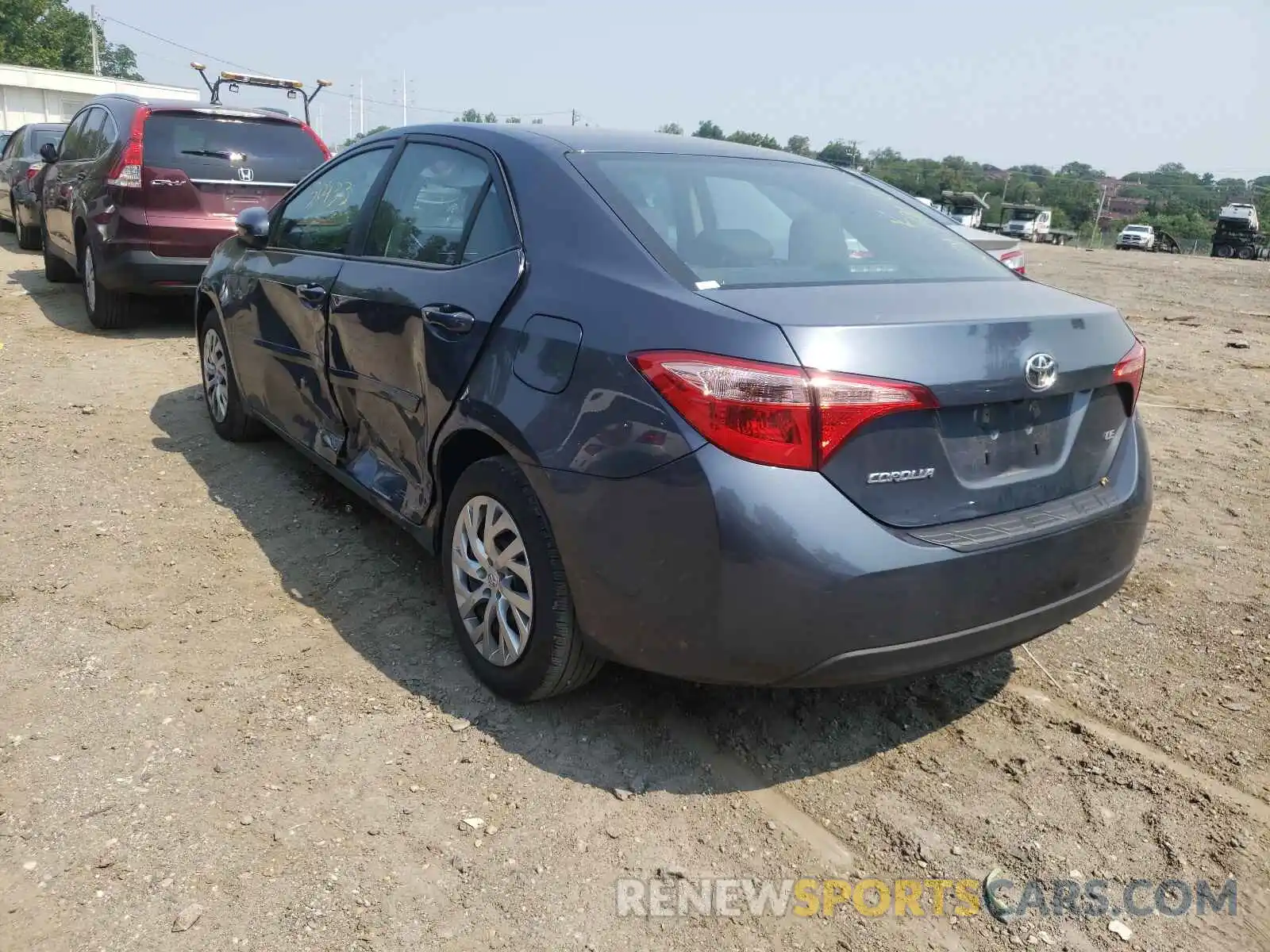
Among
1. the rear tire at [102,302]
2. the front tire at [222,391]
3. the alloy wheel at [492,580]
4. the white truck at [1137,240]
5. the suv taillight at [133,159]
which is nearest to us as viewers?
the alloy wheel at [492,580]

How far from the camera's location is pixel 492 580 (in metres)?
2.95

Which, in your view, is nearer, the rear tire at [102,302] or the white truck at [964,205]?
the rear tire at [102,302]

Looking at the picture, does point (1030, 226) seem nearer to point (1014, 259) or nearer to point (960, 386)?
point (1014, 259)

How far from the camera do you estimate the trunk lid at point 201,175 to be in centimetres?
755

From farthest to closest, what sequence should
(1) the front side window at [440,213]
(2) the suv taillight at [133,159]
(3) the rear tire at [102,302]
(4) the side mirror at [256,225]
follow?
1. (3) the rear tire at [102,302]
2. (2) the suv taillight at [133,159]
3. (4) the side mirror at [256,225]
4. (1) the front side window at [440,213]

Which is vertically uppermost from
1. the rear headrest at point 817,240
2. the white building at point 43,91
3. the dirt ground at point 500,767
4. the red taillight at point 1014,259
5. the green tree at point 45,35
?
the green tree at point 45,35

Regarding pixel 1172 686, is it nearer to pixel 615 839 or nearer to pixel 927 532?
pixel 927 532

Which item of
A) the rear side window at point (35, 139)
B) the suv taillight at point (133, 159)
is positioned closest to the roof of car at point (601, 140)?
the suv taillight at point (133, 159)

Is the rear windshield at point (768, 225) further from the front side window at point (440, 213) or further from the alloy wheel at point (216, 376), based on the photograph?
the alloy wheel at point (216, 376)

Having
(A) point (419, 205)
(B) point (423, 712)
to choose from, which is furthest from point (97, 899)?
(A) point (419, 205)

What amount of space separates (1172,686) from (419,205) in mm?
3050

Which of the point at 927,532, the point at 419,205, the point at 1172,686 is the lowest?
the point at 1172,686

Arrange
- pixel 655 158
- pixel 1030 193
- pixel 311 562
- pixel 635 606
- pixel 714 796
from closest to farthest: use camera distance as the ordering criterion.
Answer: pixel 635 606, pixel 714 796, pixel 655 158, pixel 311 562, pixel 1030 193

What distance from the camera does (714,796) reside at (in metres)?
2.63
